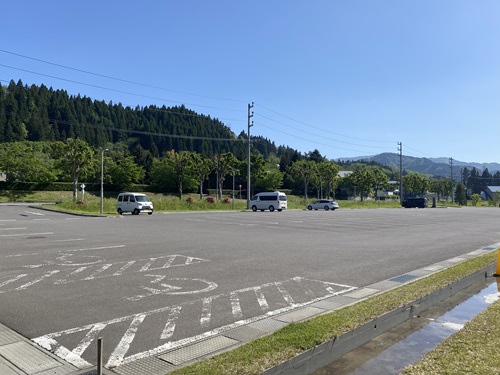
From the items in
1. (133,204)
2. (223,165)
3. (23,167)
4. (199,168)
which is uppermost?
(223,165)

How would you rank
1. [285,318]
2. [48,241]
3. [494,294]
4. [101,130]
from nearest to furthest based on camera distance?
1. [285,318]
2. [494,294]
3. [48,241]
4. [101,130]

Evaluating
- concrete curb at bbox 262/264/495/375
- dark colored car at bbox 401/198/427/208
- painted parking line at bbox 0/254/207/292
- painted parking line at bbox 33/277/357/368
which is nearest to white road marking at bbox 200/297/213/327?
painted parking line at bbox 33/277/357/368

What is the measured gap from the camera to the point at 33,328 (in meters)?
5.21

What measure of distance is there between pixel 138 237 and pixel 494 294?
12677 millimetres

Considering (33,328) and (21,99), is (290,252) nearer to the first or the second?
(33,328)

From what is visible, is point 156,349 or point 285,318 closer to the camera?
point 156,349

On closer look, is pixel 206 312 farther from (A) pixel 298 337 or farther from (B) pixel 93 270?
(B) pixel 93 270

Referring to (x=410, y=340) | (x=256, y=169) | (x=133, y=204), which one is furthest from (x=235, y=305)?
(x=256, y=169)

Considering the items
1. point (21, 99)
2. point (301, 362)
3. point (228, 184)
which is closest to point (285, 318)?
point (301, 362)

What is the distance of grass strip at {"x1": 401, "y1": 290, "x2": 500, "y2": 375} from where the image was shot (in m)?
3.97

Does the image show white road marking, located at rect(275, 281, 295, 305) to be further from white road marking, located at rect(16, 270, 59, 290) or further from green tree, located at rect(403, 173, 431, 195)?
green tree, located at rect(403, 173, 431, 195)

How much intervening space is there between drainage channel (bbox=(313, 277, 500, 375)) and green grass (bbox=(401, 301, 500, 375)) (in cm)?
14

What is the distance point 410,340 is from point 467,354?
2.49 ft

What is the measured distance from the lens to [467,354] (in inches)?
171
